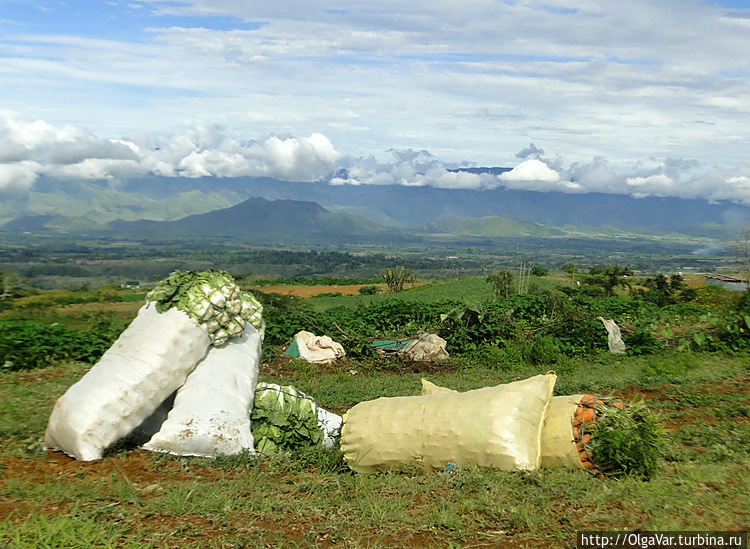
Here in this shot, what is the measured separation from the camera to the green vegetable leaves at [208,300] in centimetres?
536

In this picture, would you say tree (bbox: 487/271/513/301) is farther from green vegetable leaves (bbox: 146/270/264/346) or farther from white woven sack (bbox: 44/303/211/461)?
white woven sack (bbox: 44/303/211/461)

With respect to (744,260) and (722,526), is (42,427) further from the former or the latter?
(744,260)

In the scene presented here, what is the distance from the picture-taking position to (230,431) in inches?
198

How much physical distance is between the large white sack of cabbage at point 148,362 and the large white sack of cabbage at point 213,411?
142 millimetres

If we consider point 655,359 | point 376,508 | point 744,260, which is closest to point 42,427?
point 376,508

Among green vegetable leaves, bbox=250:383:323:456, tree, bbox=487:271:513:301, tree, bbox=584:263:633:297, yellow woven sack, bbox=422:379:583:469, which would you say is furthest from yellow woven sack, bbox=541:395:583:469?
tree, bbox=584:263:633:297

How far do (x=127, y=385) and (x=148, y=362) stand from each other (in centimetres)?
25

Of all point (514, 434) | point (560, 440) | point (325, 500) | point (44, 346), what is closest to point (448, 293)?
point (44, 346)

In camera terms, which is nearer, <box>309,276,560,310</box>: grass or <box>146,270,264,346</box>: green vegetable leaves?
<box>146,270,264,346</box>: green vegetable leaves

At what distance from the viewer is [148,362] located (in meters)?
5.00

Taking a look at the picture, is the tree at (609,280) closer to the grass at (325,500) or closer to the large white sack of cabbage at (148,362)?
the grass at (325,500)

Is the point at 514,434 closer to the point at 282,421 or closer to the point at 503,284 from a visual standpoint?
the point at 282,421

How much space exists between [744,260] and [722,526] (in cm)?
1587

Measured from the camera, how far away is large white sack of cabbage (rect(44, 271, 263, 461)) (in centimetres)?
471
